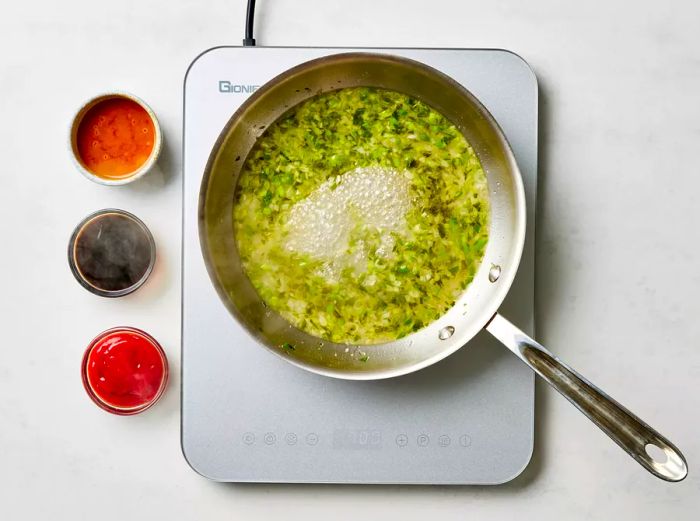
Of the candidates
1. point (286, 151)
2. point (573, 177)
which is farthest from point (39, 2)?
point (573, 177)

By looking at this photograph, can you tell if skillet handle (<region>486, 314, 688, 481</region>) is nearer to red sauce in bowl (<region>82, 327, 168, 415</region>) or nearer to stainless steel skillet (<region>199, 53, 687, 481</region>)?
stainless steel skillet (<region>199, 53, 687, 481</region>)

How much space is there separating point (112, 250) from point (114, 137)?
0.19 metres

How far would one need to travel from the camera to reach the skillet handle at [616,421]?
105 centimetres

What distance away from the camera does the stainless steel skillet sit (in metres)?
1.18

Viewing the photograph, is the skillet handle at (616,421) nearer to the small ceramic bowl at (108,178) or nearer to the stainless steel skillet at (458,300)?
the stainless steel skillet at (458,300)

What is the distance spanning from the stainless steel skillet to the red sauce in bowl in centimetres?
19

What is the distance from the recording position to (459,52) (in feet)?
4.16

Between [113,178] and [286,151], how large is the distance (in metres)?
0.30

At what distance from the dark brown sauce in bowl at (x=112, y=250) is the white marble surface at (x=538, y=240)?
38 mm

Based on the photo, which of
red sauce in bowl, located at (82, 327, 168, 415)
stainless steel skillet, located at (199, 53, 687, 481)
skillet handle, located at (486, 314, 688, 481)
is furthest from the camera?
red sauce in bowl, located at (82, 327, 168, 415)

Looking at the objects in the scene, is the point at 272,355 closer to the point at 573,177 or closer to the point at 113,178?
the point at 113,178

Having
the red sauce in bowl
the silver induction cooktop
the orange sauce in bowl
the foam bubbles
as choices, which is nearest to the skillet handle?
the silver induction cooktop

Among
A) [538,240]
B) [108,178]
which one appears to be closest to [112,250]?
[108,178]

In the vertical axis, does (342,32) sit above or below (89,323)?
above
